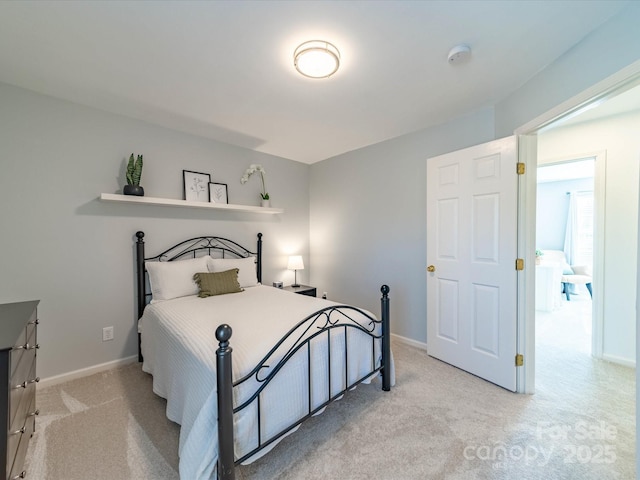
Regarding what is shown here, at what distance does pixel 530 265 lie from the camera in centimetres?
223

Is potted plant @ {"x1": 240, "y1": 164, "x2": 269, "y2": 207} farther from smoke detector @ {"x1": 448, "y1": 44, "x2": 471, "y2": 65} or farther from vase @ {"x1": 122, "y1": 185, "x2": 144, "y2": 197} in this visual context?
smoke detector @ {"x1": 448, "y1": 44, "x2": 471, "y2": 65}

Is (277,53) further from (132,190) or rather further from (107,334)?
(107,334)

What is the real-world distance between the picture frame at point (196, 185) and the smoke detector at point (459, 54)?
280 centimetres

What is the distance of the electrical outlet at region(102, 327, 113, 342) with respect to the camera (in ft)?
8.66

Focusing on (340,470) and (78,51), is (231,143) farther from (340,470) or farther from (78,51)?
(340,470)

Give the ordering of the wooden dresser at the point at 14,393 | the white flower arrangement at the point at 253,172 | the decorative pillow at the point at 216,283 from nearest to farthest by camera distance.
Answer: the wooden dresser at the point at 14,393 < the decorative pillow at the point at 216,283 < the white flower arrangement at the point at 253,172

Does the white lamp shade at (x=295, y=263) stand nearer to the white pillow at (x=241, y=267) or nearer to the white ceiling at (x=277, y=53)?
the white pillow at (x=241, y=267)

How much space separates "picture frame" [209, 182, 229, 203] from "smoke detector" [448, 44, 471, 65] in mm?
2749

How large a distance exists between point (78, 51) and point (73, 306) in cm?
212

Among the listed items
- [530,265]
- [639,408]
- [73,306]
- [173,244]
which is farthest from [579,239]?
[73,306]

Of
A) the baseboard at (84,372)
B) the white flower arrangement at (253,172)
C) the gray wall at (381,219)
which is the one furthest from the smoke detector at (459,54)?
the baseboard at (84,372)

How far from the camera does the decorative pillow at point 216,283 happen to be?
9.07ft

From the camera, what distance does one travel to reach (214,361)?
1.42 m

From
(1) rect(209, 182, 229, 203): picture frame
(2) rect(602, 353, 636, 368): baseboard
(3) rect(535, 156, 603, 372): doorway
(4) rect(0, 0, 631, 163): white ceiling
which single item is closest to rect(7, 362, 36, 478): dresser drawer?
(4) rect(0, 0, 631, 163): white ceiling
